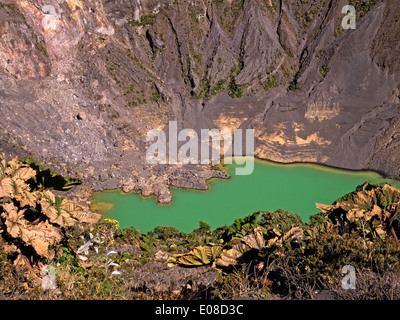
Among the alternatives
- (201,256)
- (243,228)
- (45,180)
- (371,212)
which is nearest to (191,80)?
(243,228)

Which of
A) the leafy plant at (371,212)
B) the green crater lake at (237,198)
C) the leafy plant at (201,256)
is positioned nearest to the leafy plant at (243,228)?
the leafy plant at (201,256)

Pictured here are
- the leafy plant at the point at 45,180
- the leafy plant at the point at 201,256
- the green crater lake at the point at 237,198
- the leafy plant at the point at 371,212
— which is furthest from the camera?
the green crater lake at the point at 237,198

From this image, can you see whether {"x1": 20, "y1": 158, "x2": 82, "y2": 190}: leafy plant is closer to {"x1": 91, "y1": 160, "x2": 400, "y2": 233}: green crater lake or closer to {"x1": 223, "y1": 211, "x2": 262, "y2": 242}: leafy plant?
{"x1": 223, "y1": 211, "x2": 262, "y2": 242}: leafy plant

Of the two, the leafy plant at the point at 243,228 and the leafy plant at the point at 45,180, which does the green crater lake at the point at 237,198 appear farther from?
the leafy plant at the point at 45,180

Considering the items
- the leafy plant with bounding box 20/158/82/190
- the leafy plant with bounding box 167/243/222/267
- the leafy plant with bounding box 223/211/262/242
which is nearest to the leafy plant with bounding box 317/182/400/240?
the leafy plant with bounding box 167/243/222/267

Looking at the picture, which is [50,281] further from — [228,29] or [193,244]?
[228,29]

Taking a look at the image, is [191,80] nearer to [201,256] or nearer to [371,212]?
[201,256]
